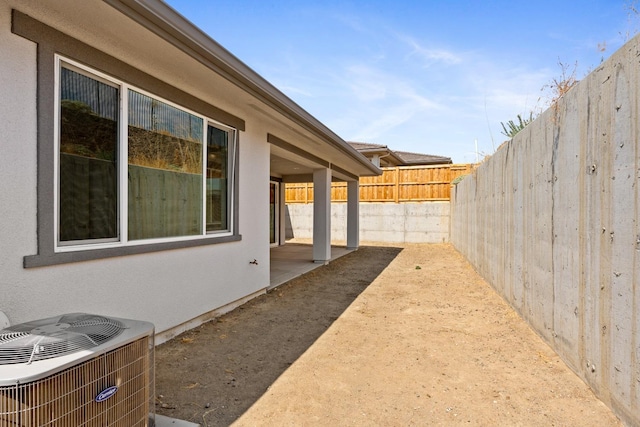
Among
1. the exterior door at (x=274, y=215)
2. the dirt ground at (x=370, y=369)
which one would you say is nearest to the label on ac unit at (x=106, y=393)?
the dirt ground at (x=370, y=369)

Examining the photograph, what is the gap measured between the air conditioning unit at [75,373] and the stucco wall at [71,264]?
0.82 metres

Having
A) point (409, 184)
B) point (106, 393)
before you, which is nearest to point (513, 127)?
point (409, 184)

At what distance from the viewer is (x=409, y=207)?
15578mm

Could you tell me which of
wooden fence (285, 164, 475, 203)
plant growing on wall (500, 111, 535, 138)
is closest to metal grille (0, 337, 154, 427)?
plant growing on wall (500, 111, 535, 138)

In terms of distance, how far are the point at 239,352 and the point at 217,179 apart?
241 centimetres

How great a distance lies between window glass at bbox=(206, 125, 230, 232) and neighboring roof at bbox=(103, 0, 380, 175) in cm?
86

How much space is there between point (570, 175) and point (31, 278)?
4552 millimetres

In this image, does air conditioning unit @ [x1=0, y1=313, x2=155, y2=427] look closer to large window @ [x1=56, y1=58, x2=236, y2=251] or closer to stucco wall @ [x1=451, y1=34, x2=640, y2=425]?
large window @ [x1=56, y1=58, x2=236, y2=251]

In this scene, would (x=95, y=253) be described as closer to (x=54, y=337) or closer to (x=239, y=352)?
(x=54, y=337)

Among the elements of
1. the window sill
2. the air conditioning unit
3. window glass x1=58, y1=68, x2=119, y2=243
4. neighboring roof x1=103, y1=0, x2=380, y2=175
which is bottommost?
the air conditioning unit

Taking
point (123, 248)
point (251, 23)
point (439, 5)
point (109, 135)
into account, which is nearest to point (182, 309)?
point (123, 248)

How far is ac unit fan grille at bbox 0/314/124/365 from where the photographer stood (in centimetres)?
157

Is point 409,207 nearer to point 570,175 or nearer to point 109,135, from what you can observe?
point 570,175

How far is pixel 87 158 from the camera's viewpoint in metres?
3.12
